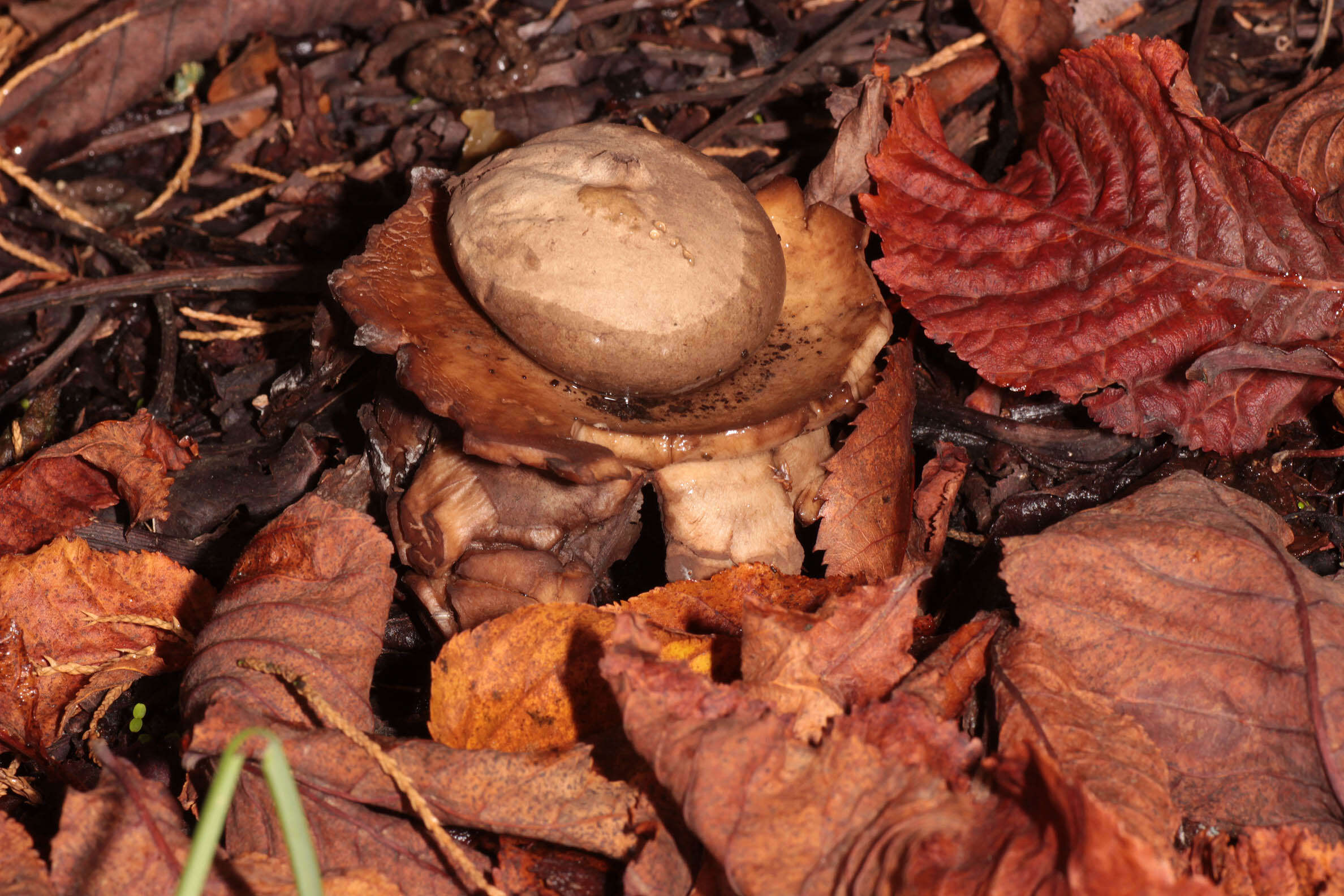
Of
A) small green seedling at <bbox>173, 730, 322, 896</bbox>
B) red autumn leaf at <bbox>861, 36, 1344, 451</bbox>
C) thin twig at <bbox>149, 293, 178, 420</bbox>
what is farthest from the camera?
thin twig at <bbox>149, 293, 178, 420</bbox>

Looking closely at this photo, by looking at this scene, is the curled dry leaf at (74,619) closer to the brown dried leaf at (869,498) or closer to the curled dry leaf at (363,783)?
the curled dry leaf at (363,783)

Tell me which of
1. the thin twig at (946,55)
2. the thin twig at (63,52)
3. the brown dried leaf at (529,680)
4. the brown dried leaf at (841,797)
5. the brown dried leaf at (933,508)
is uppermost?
the thin twig at (63,52)

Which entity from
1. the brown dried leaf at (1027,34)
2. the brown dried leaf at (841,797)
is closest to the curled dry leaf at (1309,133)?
the brown dried leaf at (1027,34)

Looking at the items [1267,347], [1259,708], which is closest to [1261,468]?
[1267,347]

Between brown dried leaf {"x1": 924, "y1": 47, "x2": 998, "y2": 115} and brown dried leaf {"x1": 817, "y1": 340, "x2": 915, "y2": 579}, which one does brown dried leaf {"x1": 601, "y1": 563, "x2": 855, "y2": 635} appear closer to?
brown dried leaf {"x1": 817, "y1": 340, "x2": 915, "y2": 579}

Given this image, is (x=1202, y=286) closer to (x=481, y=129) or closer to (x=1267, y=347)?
(x=1267, y=347)

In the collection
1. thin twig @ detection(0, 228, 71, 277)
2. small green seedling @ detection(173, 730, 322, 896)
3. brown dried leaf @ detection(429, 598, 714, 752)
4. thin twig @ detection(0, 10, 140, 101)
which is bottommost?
brown dried leaf @ detection(429, 598, 714, 752)

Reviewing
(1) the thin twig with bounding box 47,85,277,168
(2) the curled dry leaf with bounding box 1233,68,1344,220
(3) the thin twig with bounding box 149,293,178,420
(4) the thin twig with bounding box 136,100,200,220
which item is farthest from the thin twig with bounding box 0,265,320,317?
(2) the curled dry leaf with bounding box 1233,68,1344,220
